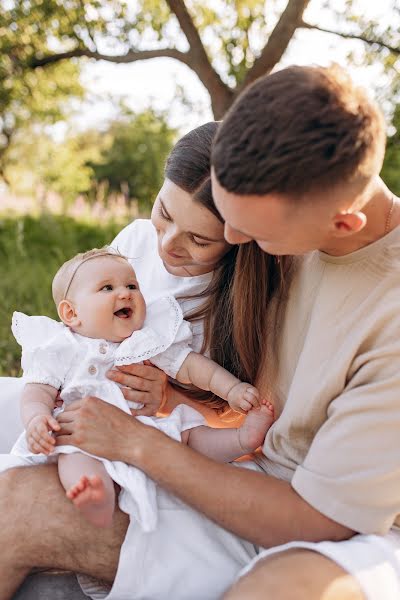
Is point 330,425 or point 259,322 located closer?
point 330,425

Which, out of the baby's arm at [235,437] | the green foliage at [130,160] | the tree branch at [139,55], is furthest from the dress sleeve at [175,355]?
the green foliage at [130,160]

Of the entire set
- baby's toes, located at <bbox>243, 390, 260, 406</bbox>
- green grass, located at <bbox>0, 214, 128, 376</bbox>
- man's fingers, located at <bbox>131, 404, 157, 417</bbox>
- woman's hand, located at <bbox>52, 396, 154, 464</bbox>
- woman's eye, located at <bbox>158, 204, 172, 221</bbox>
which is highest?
woman's eye, located at <bbox>158, 204, 172, 221</bbox>

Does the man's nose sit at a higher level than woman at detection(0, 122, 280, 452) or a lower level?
higher

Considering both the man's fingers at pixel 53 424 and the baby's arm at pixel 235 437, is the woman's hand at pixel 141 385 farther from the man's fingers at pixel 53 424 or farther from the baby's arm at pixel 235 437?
the man's fingers at pixel 53 424

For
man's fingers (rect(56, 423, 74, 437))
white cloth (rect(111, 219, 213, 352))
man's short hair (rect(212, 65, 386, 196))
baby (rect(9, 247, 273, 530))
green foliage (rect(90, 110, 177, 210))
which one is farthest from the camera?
green foliage (rect(90, 110, 177, 210))

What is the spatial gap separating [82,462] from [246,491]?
0.46m

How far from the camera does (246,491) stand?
197cm

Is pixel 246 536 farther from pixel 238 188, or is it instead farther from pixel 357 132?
pixel 357 132

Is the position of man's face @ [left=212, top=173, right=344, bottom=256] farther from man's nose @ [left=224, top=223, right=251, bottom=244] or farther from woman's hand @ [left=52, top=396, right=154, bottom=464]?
woman's hand @ [left=52, top=396, right=154, bottom=464]

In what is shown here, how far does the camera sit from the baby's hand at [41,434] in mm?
2095

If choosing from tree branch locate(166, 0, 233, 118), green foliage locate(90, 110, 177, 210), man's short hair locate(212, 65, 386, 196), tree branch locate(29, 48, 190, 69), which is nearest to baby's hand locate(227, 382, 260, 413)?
man's short hair locate(212, 65, 386, 196)

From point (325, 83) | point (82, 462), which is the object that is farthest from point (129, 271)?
point (325, 83)

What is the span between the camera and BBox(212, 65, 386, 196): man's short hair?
168 cm

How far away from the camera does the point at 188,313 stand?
2.66m
